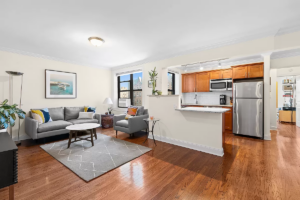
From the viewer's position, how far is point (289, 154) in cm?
289

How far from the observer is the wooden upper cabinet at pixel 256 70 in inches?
166

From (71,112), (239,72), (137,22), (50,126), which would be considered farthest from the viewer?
(71,112)

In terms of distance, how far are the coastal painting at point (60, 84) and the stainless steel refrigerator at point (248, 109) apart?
543 cm

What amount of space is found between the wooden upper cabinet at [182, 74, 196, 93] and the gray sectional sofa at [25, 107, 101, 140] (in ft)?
12.2

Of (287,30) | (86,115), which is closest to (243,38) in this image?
(287,30)

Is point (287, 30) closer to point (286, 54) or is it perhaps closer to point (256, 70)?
point (256, 70)

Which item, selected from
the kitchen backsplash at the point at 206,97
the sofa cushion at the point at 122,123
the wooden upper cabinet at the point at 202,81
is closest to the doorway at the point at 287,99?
the kitchen backsplash at the point at 206,97

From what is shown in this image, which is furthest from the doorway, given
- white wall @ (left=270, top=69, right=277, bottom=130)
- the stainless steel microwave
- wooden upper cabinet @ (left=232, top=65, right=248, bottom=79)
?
wooden upper cabinet @ (left=232, top=65, right=248, bottom=79)

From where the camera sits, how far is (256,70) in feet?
14.0

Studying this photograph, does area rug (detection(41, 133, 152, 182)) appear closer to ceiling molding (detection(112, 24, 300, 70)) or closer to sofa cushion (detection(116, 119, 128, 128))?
sofa cushion (detection(116, 119, 128, 128))

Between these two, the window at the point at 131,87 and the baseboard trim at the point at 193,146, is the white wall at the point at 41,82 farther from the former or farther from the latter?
the baseboard trim at the point at 193,146

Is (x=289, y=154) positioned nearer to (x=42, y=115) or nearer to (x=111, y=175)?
(x=111, y=175)

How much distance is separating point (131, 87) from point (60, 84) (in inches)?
99.3

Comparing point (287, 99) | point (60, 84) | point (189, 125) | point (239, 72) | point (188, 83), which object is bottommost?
point (189, 125)
